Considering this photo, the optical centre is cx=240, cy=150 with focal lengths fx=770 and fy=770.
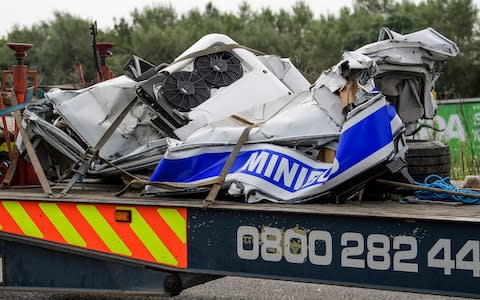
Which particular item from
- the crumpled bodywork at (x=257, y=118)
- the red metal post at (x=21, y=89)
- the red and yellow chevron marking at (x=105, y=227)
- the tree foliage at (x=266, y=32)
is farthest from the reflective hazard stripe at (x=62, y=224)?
the tree foliage at (x=266, y=32)

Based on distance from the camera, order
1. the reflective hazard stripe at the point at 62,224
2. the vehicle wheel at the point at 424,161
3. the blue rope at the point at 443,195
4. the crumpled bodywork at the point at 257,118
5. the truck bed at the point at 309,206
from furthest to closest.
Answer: the vehicle wheel at the point at 424,161
the reflective hazard stripe at the point at 62,224
the blue rope at the point at 443,195
the crumpled bodywork at the point at 257,118
the truck bed at the point at 309,206

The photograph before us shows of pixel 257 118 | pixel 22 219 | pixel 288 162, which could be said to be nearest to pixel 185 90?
pixel 257 118

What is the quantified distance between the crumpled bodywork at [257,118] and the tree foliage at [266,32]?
2889cm

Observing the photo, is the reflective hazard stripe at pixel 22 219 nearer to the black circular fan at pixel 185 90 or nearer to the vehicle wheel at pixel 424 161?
the black circular fan at pixel 185 90

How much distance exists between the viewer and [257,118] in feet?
14.1

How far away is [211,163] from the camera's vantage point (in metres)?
4.06

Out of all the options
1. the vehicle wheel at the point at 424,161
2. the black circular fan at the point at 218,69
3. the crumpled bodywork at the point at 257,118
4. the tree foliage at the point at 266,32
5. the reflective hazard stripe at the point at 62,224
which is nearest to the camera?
the crumpled bodywork at the point at 257,118

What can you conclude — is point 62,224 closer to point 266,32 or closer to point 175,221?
point 175,221

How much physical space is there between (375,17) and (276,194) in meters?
47.4

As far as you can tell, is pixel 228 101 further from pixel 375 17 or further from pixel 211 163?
pixel 375 17

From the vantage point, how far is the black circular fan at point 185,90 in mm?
4531

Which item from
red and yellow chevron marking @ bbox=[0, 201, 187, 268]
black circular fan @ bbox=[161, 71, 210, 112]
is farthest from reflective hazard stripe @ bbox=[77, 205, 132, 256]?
black circular fan @ bbox=[161, 71, 210, 112]

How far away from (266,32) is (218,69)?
44.0m

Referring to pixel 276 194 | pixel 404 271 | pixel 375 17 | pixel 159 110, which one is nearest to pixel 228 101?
pixel 159 110
